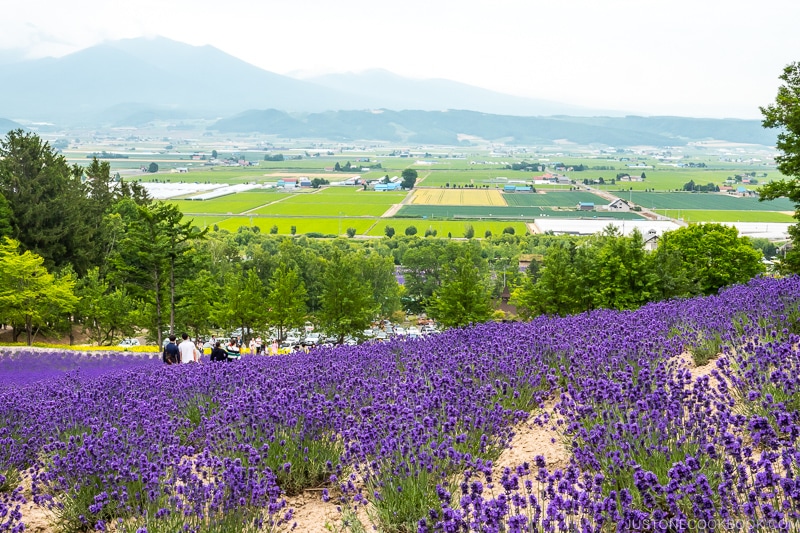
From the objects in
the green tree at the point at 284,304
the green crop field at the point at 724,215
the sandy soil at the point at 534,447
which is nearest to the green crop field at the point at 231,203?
the green crop field at the point at 724,215

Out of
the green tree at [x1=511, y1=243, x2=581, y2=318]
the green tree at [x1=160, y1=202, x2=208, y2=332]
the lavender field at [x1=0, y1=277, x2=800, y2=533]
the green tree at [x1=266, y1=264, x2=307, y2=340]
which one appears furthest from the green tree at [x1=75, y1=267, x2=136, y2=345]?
the lavender field at [x1=0, y1=277, x2=800, y2=533]

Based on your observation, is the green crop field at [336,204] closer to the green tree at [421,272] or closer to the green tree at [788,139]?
the green tree at [421,272]

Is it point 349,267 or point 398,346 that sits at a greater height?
point 398,346

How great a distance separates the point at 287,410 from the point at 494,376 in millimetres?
2282

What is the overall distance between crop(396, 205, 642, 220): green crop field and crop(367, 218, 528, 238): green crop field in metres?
7.09

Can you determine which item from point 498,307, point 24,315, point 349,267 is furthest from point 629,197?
point 24,315

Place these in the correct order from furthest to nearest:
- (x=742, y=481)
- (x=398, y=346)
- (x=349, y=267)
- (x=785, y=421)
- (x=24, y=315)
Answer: (x=349, y=267), (x=24, y=315), (x=398, y=346), (x=785, y=421), (x=742, y=481)

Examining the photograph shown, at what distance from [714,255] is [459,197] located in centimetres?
14680

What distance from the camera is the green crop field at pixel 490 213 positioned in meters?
141

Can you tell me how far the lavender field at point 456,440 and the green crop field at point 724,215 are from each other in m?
128

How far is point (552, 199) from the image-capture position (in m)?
180

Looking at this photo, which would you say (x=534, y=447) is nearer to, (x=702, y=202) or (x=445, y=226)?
(x=445, y=226)

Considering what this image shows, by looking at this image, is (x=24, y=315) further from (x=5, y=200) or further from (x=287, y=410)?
(x=287, y=410)

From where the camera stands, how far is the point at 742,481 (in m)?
3.87
